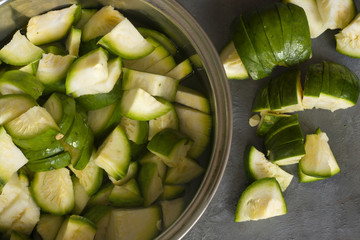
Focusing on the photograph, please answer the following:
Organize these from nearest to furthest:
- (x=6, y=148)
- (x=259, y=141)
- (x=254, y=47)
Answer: (x=6, y=148) < (x=254, y=47) < (x=259, y=141)

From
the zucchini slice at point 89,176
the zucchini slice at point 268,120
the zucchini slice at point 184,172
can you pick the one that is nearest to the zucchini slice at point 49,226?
the zucchini slice at point 89,176

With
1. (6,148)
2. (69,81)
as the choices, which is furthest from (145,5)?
(6,148)

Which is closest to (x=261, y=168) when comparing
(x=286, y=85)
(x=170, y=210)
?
(x=286, y=85)

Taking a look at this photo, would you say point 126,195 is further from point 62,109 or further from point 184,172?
point 62,109

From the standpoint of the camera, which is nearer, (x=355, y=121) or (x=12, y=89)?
(x=12, y=89)

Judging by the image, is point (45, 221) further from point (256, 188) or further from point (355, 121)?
point (355, 121)

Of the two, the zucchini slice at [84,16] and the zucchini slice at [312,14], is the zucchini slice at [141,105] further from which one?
the zucchini slice at [312,14]
